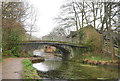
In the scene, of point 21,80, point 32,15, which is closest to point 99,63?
point 21,80

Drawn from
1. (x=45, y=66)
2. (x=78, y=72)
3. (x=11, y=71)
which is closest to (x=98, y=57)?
(x=45, y=66)

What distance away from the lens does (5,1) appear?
12.7m

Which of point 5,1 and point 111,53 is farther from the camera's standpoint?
point 111,53

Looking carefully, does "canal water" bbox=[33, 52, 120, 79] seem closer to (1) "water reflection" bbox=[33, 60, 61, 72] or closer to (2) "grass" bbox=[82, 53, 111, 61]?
(1) "water reflection" bbox=[33, 60, 61, 72]

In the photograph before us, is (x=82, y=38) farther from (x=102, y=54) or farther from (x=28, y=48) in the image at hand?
(x=28, y=48)

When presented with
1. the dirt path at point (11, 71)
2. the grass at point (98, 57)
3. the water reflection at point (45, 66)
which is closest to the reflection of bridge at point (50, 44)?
the grass at point (98, 57)

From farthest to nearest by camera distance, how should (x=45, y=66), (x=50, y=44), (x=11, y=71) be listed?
(x=50, y=44) < (x=45, y=66) < (x=11, y=71)

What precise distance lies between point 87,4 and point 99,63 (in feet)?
30.7

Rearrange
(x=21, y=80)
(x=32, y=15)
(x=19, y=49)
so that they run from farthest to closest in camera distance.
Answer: (x=32, y=15), (x=19, y=49), (x=21, y=80)

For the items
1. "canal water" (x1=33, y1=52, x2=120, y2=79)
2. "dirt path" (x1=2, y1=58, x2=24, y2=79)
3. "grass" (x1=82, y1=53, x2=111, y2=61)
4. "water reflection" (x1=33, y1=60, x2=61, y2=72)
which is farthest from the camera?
"grass" (x1=82, y1=53, x2=111, y2=61)

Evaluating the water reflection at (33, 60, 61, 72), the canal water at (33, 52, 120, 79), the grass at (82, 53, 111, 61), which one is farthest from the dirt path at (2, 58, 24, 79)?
the grass at (82, 53, 111, 61)

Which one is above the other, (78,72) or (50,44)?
(50,44)

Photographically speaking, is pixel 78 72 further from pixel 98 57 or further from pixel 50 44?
pixel 50 44

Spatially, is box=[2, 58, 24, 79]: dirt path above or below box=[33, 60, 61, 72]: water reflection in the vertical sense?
above
